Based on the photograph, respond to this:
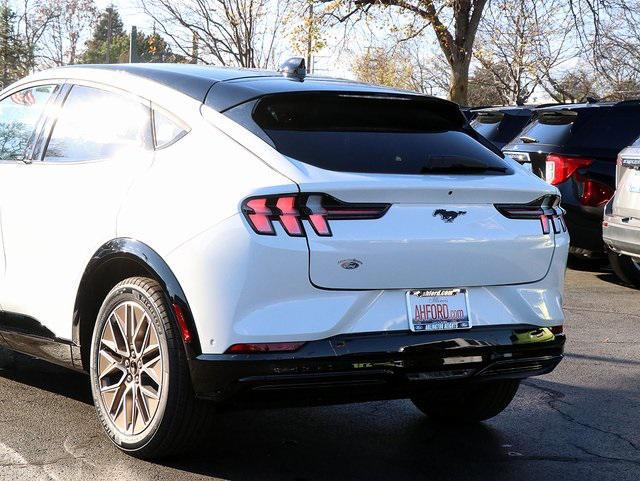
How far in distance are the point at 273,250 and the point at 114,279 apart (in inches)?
40.8

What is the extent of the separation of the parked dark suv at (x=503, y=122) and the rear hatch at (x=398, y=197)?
9.48 meters

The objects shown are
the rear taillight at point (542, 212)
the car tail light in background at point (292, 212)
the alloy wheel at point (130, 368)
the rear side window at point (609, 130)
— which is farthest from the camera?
the rear side window at point (609, 130)

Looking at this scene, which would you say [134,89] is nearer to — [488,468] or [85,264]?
[85,264]

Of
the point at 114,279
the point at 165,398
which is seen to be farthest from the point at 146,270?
the point at 165,398

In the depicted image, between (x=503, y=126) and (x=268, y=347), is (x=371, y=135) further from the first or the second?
(x=503, y=126)

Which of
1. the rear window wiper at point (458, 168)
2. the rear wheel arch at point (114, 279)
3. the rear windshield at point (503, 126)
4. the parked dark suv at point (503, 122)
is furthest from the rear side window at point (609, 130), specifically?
the rear wheel arch at point (114, 279)

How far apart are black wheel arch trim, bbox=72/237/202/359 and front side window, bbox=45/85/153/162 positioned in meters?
0.44

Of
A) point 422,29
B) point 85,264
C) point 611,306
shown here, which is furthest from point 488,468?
point 422,29

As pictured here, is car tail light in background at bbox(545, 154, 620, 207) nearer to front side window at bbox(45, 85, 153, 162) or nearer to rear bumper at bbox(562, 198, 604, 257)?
rear bumper at bbox(562, 198, 604, 257)

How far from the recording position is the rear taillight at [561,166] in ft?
37.0

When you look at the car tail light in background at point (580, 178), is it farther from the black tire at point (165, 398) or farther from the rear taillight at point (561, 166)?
the black tire at point (165, 398)

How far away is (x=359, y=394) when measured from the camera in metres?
4.13

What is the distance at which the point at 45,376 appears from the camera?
5.95 m

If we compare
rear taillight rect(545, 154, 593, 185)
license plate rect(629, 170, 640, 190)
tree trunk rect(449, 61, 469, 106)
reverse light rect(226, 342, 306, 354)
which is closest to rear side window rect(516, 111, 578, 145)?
rear taillight rect(545, 154, 593, 185)
